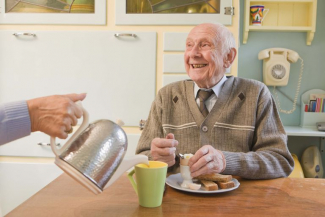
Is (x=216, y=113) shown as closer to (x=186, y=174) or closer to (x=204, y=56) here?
(x=204, y=56)

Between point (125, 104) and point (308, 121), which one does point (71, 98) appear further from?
point (308, 121)

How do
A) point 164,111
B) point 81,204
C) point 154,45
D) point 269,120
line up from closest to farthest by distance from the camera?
1. point 81,204
2. point 269,120
3. point 164,111
4. point 154,45

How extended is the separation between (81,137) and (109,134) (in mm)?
Result: 59

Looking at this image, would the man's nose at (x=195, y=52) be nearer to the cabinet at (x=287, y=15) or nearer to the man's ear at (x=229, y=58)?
the man's ear at (x=229, y=58)

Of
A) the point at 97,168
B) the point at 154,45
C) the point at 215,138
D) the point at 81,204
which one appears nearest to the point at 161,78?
the point at 154,45

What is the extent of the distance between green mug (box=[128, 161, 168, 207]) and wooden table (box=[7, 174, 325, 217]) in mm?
→ 20

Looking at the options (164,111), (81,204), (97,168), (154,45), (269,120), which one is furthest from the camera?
(154,45)

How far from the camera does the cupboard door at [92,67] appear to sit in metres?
2.21

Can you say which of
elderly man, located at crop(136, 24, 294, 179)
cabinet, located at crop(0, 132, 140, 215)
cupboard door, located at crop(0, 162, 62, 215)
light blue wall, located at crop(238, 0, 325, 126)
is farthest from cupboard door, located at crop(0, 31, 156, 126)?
light blue wall, located at crop(238, 0, 325, 126)

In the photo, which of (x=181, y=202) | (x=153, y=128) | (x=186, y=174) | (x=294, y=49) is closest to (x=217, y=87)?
(x=153, y=128)

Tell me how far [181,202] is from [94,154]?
33 centimetres

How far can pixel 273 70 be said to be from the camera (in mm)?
2602

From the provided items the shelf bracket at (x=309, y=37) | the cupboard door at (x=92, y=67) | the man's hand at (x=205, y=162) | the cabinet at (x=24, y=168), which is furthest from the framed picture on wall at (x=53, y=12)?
the shelf bracket at (x=309, y=37)

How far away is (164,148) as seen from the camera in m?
1.19
